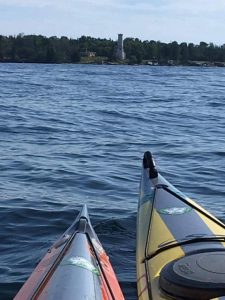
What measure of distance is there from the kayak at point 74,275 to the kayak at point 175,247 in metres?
0.30

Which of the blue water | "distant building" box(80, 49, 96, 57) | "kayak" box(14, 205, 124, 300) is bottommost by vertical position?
the blue water

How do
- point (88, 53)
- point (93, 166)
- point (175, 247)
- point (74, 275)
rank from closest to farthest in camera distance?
1. point (74, 275)
2. point (175, 247)
3. point (93, 166)
4. point (88, 53)

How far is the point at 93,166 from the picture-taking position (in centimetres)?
987

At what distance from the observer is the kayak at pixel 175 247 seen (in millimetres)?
3885

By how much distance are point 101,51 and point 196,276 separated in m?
92.3

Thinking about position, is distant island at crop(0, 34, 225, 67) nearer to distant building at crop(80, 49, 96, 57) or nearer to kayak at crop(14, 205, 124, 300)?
distant building at crop(80, 49, 96, 57)

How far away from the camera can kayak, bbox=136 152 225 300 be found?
388 cm

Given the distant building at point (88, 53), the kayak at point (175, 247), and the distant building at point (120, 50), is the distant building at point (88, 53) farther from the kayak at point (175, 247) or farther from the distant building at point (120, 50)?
the kayak at point (175, 247)

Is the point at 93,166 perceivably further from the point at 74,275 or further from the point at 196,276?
the point at 196,276

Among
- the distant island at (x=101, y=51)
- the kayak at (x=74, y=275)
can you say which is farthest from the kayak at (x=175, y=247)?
the distant island at (x=101, y=51)

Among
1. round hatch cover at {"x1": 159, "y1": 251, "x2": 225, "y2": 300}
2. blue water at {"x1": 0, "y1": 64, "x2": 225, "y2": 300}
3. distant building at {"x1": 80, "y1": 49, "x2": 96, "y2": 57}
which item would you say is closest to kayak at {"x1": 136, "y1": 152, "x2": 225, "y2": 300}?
round hatch cover at {"x1": 159, "y1": 251, "x2": 225, "y2": 300}

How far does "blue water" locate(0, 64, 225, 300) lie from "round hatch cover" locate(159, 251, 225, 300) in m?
1.03

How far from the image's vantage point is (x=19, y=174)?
891cm

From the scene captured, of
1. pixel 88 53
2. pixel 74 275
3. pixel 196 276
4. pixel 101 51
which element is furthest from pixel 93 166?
pixel 101 51
